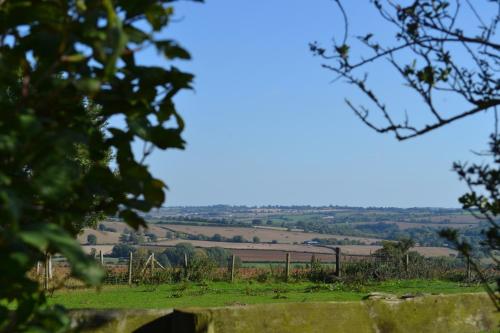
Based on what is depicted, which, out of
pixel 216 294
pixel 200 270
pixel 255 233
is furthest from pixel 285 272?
pixel 255 233

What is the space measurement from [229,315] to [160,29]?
2.09 meters

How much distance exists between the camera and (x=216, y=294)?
2850 centimetres

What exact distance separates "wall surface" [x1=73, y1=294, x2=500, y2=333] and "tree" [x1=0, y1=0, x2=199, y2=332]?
3.12 feet

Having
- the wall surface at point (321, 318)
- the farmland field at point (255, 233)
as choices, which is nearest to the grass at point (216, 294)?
the wall surface at point (321, 318)

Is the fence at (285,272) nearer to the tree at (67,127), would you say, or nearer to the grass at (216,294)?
the grass at (216,294)

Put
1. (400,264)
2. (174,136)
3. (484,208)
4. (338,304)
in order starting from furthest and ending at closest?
(400,264)
(338,304)
(484,208)
(174,136)

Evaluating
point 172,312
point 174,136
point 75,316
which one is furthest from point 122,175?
point 172,312

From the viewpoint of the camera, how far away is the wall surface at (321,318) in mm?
3484

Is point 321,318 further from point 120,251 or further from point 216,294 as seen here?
point 120,251

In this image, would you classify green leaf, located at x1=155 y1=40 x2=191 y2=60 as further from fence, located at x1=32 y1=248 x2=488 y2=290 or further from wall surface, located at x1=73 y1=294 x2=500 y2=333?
fence, located at x1=32 y1=248 x2=488 y2=290

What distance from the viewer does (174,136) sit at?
217cm

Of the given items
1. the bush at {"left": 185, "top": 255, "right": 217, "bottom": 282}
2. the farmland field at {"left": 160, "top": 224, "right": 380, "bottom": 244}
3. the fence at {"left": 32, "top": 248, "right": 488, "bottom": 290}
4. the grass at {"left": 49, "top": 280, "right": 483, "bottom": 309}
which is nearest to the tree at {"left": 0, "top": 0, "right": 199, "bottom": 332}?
the grass at {"left": 49, "top": 280, "right": 483, "bottom": 309}

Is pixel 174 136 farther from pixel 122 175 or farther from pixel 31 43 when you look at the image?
pixel 31 43

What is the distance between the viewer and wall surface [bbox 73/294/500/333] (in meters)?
3.48
